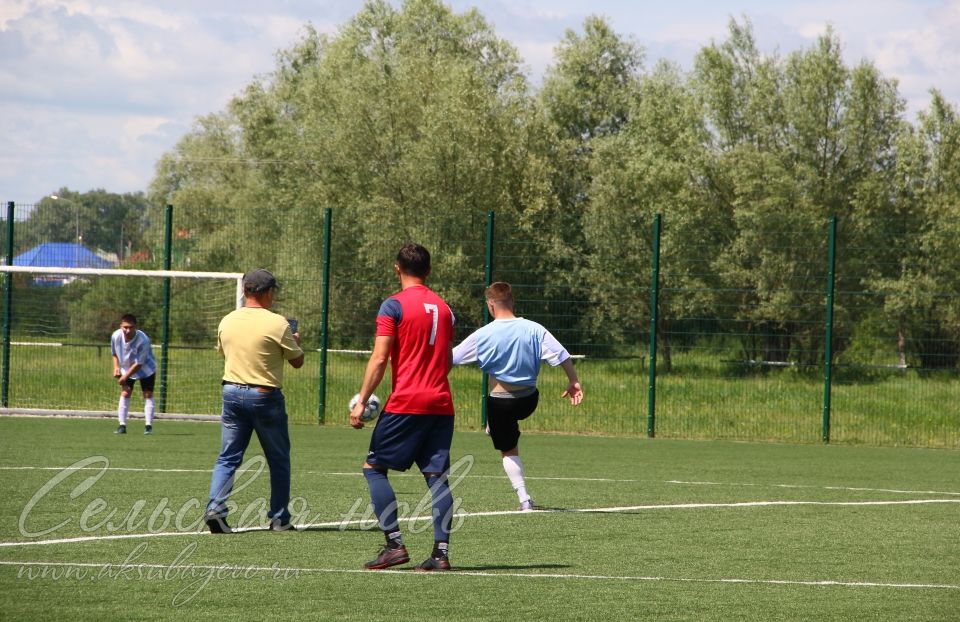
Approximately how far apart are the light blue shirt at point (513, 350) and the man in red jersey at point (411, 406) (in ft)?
8.30

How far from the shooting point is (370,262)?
70.0 ft

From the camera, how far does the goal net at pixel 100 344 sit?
20.7 meters

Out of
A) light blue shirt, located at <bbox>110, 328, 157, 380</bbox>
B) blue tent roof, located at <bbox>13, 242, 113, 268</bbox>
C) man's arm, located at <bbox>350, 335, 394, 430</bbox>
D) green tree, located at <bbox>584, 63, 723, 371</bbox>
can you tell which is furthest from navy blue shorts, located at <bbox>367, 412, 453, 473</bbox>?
blue tent roof, located at <bbox>13, 242, 113, 268</bbox>

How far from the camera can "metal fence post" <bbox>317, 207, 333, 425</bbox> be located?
2030 centimetres

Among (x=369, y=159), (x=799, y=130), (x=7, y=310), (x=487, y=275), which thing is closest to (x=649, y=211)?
(x=799, y=130)

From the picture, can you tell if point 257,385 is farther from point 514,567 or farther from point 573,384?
point 573,384

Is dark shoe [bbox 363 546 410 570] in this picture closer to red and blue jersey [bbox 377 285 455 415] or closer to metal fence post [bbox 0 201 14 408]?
red and blue jersey [bbox 377 285 455 415]

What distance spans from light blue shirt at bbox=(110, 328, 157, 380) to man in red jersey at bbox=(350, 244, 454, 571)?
10805 millimetres

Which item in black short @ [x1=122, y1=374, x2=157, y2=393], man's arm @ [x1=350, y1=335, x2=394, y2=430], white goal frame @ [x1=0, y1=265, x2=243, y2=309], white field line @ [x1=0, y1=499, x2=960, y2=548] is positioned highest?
white goal frame @ [x1=0, y1=265, x2=243, y2=309]

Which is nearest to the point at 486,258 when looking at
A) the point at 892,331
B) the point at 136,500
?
the point at 892,331

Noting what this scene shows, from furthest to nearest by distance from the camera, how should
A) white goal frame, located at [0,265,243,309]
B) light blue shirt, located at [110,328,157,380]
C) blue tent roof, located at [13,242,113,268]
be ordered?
blue tent roof, located at [13,242,113,268], white goal frame, located at [0,265,243,309], light blue shirt, located at [110,328,157,380]

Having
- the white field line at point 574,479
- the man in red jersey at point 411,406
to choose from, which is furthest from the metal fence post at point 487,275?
the man in red jersey at point 411,406

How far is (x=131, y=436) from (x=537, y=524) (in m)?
9.36

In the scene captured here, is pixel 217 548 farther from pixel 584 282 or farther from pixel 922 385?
pixel 922 385
